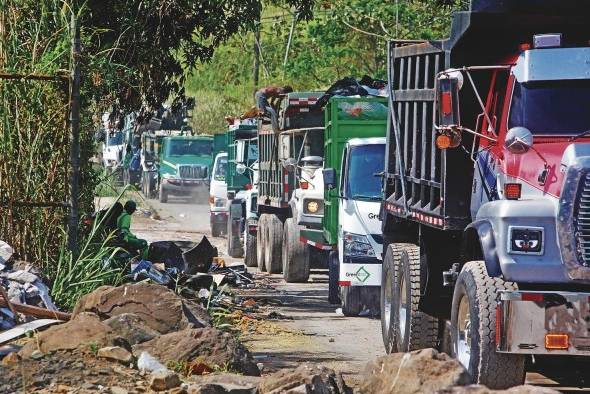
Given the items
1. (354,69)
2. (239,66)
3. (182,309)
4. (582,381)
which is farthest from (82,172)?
(239,66)

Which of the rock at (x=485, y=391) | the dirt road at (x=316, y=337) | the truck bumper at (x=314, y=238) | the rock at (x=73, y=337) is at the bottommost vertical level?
the dirt road at (x=316, y=337)

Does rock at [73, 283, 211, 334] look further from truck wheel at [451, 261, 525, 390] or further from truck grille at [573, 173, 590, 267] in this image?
truck grille at [573, 173, 590, 267]

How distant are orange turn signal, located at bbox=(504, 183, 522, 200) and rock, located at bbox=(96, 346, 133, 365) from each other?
9.23 ft

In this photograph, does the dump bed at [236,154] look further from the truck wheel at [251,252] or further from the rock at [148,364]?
the rock at [148,364]

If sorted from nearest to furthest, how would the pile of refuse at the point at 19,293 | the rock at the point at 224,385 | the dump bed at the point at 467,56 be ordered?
the rock at the point at 224,385 < the dump bed at the point at 467,56 < the pile of refuse at the point at 19,293

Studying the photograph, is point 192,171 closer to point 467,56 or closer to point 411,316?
point 411,316

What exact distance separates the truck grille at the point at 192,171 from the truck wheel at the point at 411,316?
36.3m

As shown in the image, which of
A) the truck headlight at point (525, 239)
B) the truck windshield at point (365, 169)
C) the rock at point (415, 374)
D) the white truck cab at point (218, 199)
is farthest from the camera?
the white truck cab at point (218, 199)

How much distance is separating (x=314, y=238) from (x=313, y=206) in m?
0.49

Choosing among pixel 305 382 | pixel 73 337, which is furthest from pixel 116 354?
pixel 305 382

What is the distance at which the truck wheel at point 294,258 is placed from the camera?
71.8 feet

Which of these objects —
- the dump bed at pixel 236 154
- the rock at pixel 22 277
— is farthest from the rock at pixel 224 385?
the dump bed at pixel 236 154

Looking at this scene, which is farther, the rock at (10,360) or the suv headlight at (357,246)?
the suv headlight at (357,246)

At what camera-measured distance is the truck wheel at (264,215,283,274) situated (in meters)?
23.6
